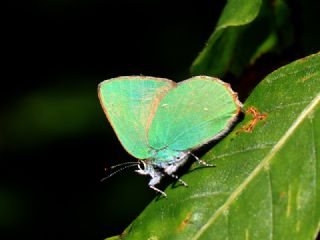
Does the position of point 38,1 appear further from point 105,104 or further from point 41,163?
A: point 105,104

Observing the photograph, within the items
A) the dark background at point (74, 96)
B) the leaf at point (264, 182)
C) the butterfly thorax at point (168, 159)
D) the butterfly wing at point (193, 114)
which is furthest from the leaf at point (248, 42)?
the dark background at point (74, 96)

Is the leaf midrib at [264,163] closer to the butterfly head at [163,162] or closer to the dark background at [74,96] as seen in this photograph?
the butterfly head at [163,162]

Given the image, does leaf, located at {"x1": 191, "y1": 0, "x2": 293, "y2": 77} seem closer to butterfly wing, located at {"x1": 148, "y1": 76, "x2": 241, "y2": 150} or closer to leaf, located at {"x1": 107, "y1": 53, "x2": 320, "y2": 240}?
butterfly wing, located at {"x1": 148, "y1": 76, "x2": 241, "y2": 150}

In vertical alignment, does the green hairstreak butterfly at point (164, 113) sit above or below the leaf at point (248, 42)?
below

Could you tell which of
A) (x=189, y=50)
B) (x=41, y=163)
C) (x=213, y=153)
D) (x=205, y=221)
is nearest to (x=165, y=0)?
(x=189, y=50)

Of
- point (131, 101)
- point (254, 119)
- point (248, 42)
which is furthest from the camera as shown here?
point (248, 42)

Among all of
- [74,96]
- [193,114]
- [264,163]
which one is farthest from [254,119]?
[74,96]

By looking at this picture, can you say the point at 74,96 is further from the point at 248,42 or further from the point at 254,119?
the point at 254,119
